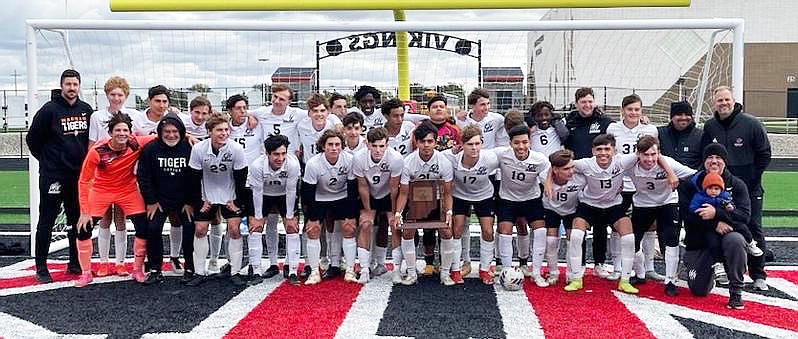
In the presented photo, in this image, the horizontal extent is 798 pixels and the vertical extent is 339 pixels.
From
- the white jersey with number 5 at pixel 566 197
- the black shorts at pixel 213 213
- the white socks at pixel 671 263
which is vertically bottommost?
the white socks at pixel 671 263

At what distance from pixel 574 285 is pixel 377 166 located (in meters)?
1.81

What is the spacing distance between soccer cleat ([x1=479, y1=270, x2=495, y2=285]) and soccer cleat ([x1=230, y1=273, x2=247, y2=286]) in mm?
1941

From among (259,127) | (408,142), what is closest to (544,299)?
(408,142)

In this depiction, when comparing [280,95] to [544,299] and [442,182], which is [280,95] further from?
[544,299]

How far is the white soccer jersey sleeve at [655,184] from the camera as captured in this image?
223 inches

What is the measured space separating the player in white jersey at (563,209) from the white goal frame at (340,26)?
1948 millimetres

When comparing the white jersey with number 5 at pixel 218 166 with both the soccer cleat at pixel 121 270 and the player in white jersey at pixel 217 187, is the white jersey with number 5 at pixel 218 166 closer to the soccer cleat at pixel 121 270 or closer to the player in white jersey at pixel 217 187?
the player in white jersey at pixel 217 187

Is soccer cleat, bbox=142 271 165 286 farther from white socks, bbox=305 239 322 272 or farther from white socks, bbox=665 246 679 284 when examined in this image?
white socks, bbox=665 246 679 284

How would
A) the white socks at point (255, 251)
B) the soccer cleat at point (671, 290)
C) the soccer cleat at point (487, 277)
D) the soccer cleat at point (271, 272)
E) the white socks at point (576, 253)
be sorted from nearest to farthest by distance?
the soccer cleat at point (671, 290)
the white socks at point (576, 253)
the soccer cleat at point (487, 277)
the white socks at point (255, 251)
the soccer cleat at point (271, 272)

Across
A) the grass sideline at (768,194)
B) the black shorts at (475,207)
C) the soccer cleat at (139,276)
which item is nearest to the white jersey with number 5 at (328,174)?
the black shorts at (475,207)

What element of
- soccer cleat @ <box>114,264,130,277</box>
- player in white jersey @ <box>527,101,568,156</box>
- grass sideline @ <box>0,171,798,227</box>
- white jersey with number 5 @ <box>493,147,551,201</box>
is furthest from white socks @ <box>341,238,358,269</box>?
grass sideline @ <box>0,171,798,227</box>

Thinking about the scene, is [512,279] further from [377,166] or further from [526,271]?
[377,166]

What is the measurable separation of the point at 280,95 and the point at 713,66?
5150 millimetres

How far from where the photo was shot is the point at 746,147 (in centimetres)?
580
